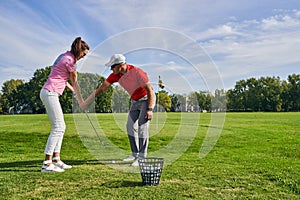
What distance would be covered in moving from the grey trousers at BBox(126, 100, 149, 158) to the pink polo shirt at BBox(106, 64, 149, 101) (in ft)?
0.55

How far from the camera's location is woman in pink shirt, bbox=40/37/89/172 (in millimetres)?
4637

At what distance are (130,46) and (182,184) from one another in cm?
332

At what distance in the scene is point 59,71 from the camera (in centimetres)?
473

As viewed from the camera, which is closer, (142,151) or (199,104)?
(142,151)

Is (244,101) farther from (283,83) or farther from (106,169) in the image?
(106,169)

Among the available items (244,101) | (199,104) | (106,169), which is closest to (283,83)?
(244,101)

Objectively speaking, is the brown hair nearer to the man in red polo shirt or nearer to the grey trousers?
the man in red polo shirt

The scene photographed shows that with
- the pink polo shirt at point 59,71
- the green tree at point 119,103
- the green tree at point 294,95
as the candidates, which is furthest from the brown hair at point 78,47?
the green tree at point 294,95

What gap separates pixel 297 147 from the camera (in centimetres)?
768

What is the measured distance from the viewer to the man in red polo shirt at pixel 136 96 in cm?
499

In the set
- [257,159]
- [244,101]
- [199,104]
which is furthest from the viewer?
[244,101]

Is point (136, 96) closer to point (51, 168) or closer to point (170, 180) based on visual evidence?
point (170, 180)

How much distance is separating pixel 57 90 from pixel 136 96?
1305 millimetres

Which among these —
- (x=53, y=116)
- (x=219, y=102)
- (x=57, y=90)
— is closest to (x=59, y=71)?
(x=57, y=90)
